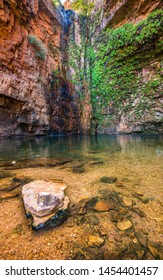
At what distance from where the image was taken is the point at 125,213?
1160 millimetres

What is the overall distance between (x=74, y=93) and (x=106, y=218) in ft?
47.9

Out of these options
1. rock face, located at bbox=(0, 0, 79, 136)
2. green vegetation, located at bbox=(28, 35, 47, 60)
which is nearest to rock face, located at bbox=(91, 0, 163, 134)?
rock face, located at bbox=(0, 0, 79, 136)

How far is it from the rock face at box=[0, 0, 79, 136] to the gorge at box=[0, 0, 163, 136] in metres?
0.05

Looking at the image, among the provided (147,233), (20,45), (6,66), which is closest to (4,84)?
(6,66)

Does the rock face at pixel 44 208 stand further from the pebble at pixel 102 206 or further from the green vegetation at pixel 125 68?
the green vegetation at pixel 125 68

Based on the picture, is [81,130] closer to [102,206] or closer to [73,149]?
[73,149]

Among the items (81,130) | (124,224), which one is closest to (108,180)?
(124,224)

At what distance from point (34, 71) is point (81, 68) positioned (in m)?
6.37

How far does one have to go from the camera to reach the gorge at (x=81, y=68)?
8.45m

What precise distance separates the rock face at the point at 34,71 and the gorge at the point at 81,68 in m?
0.05

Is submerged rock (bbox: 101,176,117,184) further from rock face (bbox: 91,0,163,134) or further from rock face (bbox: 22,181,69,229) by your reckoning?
rock face (bbox: 91,0,163,134)

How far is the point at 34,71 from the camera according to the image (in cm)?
973

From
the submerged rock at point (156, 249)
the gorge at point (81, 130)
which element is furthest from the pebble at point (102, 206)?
the submerged rock at point (156, 249)
